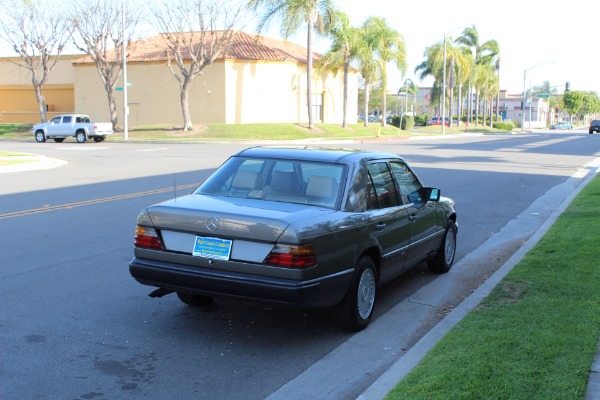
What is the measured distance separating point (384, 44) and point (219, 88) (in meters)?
18.0

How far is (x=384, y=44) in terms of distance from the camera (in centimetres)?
6038

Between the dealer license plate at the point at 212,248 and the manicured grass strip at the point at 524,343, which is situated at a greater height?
the dealer license plate at the point at 212,248

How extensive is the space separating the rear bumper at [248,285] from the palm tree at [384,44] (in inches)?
2174

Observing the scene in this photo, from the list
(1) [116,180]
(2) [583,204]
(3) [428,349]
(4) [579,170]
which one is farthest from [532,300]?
(4) [579,170]

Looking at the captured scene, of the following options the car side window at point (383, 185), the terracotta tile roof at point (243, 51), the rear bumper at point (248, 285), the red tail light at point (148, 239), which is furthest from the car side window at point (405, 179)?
the terracotta tile roof at point (243, 51)

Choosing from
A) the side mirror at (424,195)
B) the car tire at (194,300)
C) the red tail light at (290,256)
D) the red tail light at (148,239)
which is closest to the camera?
the red tail light at (290,256)

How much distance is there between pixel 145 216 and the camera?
562 cm

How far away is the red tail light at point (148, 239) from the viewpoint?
5.52 metres

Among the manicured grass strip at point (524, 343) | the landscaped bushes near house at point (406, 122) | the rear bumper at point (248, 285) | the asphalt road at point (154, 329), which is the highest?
the landscaped bushes near house at point (406, 122)

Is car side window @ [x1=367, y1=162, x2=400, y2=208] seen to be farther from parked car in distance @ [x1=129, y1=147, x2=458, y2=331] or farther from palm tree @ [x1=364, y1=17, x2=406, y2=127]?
palm tree @ [x1=364, y1=17, x2=406, y2=127]

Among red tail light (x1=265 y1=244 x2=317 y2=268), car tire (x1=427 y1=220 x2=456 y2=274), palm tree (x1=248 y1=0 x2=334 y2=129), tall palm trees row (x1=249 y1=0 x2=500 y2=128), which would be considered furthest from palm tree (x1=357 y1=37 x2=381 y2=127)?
red tail light (x1=265 y1=244 x2=317 y2=268)

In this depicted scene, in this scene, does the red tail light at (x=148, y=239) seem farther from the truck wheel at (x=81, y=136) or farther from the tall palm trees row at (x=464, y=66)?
the tall palm trees row at (x=464, y=66)

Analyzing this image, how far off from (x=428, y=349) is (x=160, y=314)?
8.33 feet

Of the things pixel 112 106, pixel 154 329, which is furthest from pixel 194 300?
pixel 112 106
